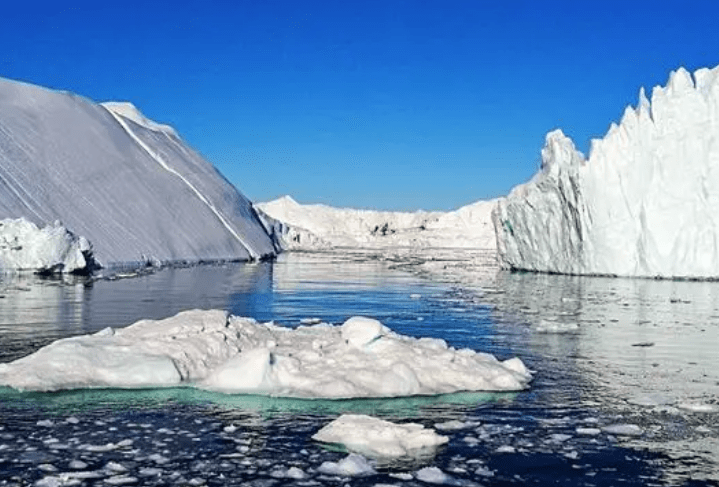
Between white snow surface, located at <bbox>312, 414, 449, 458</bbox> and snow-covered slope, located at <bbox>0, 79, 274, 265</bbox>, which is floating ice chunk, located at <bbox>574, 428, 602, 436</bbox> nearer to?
white snow surface, located at <bbox>312, 414, 449, 458</bbox>

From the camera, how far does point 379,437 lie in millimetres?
7453

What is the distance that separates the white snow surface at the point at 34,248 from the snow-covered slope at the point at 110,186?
Answer: 253 inches

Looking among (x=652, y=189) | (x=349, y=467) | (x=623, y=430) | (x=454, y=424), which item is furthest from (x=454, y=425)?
(x=652, y=189)

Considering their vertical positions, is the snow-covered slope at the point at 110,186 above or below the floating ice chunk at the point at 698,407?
above

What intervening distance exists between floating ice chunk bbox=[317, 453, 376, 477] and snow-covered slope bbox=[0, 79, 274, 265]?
119 ft

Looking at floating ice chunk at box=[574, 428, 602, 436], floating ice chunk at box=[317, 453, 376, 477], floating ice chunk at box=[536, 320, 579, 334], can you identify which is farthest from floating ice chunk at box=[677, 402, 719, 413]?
floating ice chunk at box=[536, 320, 579, 334]

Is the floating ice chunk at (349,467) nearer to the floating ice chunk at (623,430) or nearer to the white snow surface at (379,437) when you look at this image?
the white snow surface at (379,437)

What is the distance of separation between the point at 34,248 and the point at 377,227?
Answer: 466 ft

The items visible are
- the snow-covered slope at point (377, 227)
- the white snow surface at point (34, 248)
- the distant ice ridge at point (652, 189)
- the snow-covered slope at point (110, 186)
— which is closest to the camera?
the white snow surface at point (34, 248)

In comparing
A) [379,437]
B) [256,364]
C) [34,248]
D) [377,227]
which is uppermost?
[377,227]

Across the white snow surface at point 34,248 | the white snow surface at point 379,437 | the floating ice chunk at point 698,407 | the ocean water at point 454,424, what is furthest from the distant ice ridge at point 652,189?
the white snow surface at point 379,437

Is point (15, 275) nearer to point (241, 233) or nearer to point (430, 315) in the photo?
point (430, 315)

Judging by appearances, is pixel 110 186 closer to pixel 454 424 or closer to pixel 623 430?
pixel 454 424

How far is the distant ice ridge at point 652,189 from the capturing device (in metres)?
35.0
